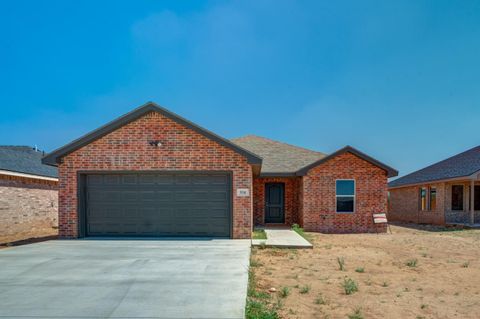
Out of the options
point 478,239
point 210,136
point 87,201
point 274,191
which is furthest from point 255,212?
point 478,239

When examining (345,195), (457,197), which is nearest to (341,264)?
(345,195)

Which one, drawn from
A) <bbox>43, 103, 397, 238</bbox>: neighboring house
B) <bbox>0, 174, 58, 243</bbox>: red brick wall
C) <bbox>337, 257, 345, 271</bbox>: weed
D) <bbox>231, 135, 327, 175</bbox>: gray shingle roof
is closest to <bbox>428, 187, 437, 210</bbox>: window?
<bbox>231, 135, 327, 175</bbox>: gray shingle roof

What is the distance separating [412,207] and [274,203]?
12.3 metres

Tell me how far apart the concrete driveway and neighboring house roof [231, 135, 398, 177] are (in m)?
6.81

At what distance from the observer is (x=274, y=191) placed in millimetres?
17281

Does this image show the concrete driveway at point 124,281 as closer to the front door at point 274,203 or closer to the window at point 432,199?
the front door at point 274,203

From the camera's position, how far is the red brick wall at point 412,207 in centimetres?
1992

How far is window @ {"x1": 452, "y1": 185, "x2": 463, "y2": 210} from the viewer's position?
65.8ft

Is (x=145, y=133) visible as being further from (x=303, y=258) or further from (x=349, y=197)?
(x=349, y=197)

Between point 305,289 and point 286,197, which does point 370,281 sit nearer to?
point 305,289

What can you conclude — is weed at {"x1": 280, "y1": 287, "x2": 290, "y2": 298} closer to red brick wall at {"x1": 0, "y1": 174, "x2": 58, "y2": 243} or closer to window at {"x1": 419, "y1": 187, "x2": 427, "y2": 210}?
red brick wall at {"x1": 0, "y1": 174, "x2": 58, "y2": 243}

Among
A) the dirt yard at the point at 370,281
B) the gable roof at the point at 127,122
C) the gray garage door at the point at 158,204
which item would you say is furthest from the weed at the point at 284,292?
the gable roof at the point at 127,122

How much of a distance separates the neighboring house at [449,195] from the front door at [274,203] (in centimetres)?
967

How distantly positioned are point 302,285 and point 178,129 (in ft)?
22.6
